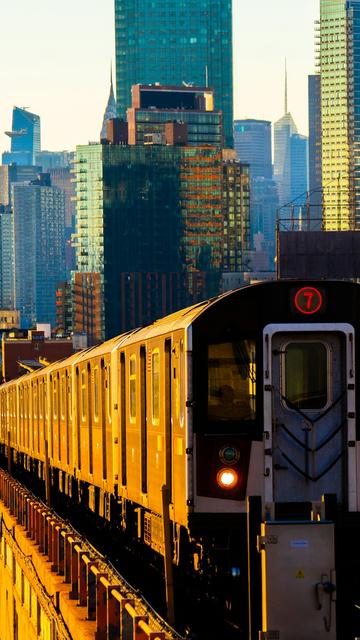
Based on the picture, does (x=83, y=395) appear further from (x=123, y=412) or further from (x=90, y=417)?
(x=123, y=412)

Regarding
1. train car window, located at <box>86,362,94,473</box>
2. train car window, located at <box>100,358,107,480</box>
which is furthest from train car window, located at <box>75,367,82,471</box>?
train car window, located at <box>100,358,107,480</box>

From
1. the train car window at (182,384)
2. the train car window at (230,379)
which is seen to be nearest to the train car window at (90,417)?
the train car window at (182,384)

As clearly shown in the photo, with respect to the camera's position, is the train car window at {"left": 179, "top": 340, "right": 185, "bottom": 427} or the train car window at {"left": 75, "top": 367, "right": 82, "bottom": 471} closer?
the train car window at {"left": 179, "top": 340, "right": 185, "bottom": 427}

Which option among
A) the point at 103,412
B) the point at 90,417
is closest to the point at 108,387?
the point at 103,412

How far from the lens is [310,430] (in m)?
17.5

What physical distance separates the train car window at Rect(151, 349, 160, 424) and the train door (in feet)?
8.81

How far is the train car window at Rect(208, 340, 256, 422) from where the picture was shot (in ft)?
57.7

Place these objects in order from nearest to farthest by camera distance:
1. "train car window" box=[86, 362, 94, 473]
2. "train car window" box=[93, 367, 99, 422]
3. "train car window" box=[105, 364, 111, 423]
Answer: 1. "train car window" box=[105, 364, 111, 423]
2. "train car window" box=[93, 367, 99, 422]
3. "train car window" box=[86, 362, 94, 473]

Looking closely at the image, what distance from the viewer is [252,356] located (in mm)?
17594

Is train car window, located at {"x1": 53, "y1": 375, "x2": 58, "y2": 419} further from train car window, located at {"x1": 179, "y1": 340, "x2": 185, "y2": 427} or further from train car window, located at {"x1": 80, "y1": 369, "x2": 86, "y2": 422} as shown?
train car window, located at {"x1": 179, "y1": 340, "x2": 185, "y2": 427}

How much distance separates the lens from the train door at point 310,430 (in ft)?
57.3

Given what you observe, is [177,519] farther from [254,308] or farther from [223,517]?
[254,308]

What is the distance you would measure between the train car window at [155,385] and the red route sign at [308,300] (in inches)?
104

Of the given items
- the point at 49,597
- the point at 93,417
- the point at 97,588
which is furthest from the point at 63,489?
the point at 97,588
